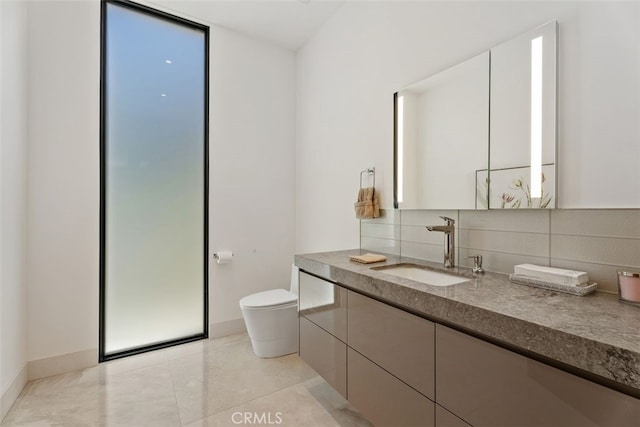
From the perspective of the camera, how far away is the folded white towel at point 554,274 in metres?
1.04

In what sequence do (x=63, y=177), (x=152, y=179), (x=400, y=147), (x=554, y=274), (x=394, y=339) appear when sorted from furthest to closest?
(x=152, y=179), (x=63, y=177), (x=400, y=147), (x=394, y=339), (x=554, y=274)

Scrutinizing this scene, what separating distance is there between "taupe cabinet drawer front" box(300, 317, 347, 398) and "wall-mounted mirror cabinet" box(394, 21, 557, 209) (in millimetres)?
951

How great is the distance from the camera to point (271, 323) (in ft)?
7.80

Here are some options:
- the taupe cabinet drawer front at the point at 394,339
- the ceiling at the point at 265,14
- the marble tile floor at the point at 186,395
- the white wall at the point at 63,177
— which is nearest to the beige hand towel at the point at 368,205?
the taupe cabinet drawer front at the point at 394,339

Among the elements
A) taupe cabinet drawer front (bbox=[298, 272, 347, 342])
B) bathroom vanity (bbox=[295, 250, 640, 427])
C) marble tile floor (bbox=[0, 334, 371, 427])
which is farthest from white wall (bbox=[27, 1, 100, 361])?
bathroom vanity (bbox=[295, 250, 640, 427])

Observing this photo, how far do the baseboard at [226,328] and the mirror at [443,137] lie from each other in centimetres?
198

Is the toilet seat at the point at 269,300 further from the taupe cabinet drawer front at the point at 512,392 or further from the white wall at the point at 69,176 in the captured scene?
the taupe cabinet drawer front at the point at 512,392

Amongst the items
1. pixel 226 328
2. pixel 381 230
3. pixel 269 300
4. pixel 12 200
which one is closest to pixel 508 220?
pixel 381 230

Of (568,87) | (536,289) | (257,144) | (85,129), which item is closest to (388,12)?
(568,87)

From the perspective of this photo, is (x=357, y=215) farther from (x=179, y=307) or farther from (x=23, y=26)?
(x=23, y=26)

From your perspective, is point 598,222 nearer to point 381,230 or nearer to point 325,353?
point 381,230

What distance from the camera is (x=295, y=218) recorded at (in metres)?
3.23

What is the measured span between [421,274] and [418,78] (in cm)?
120

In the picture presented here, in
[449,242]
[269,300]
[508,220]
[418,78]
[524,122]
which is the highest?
[418,78]
